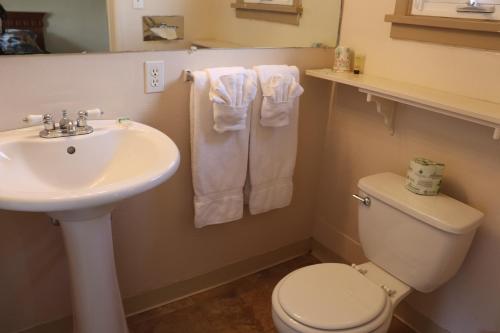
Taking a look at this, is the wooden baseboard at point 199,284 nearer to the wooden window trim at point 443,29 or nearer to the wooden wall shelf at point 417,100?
the wooden wall shelf at point 417,100

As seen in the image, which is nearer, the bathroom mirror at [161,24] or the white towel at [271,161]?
→ the bathroom mirror at [161,24]

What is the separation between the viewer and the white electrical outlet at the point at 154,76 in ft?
4.85

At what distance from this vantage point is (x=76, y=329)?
1462mm

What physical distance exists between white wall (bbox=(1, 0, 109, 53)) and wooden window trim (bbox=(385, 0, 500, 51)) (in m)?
1.11

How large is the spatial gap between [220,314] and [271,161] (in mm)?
732

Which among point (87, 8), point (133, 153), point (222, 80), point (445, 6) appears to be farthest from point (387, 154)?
point (87, 8)

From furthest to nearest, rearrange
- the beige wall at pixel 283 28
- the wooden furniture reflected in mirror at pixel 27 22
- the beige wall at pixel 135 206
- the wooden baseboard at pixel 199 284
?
1. the beige wall at pixel 283 28
2. the wooden baseboard at pixel 199 284
3. the beige wall at pixel 135 206
4. the wooden furniture reflected in mirror at pixel 27 22

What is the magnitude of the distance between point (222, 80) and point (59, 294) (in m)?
1.03

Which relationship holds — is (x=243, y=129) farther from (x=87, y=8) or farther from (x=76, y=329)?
(x=76, y=329)

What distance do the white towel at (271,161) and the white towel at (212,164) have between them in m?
0.06

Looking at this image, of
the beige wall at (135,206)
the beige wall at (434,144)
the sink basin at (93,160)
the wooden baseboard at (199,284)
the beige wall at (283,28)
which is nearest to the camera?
the sink basin at (93,160)

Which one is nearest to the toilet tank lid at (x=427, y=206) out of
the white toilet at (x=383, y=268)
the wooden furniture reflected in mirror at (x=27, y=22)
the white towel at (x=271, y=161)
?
the white toilet at (x=383, y=268)

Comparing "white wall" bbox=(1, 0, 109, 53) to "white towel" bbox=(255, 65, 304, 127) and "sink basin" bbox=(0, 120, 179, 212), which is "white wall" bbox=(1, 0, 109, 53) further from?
"white towel" bbox=(255, 65, 304, 127)

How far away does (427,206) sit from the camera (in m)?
1.43
